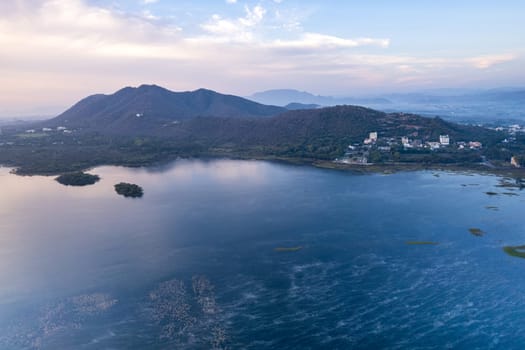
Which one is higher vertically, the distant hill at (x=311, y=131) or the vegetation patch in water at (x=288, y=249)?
the distant hill at (x=311, y=131)

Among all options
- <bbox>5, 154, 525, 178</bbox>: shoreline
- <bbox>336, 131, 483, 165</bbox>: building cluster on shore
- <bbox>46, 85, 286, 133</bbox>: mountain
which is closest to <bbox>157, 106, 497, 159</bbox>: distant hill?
<bbox>336, 131, 483, 165</bbox>: building cluster on shore

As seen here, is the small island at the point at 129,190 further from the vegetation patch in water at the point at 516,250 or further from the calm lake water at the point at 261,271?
the vegetation patch in water at the point at 516,250

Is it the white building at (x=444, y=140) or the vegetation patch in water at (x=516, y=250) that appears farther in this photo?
the white building at (x=444, y=140)

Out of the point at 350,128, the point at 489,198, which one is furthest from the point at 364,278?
the point at 350,128

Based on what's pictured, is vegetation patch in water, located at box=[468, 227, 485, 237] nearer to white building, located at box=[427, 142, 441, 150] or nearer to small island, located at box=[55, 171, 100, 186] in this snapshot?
white building, located at box=[427, 142, 441, 150]

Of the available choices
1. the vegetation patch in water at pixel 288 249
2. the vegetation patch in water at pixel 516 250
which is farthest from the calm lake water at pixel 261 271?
the vegetation patch in water at pixel 516 250

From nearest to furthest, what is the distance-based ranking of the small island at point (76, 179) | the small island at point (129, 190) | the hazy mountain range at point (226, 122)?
the small island at point (129, 190) → the small island at point (76, 179) → the hazy mountain range at point (226, 122)

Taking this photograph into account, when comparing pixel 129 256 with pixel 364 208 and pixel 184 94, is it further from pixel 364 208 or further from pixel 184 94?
pixel 184 94
